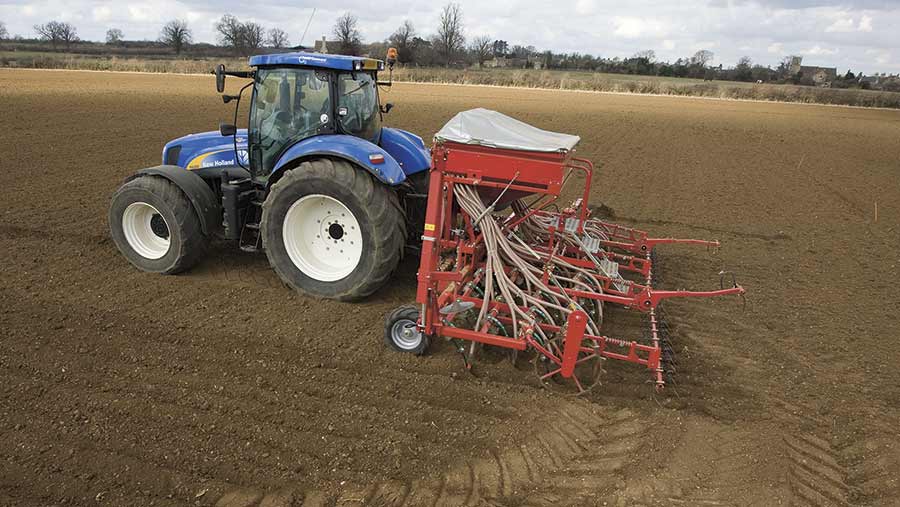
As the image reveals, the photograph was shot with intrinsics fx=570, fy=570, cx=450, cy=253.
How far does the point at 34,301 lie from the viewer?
15.3ft

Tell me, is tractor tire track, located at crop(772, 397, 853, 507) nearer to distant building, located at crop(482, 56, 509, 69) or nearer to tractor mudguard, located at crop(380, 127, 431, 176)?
tractor mudguard, located at crop(380, 127, 431, 176)

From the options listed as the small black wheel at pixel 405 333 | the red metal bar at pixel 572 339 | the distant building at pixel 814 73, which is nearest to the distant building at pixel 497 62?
Result: the distant building at pixel 814 73

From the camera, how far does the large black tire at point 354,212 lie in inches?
176

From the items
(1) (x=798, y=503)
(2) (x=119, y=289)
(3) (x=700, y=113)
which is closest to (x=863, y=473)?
(1) (x=798, y=503)

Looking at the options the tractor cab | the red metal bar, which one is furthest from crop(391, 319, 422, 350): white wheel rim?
the tractor cab

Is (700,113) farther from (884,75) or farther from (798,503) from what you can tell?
(884,75)

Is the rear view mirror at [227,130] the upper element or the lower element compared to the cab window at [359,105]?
lower

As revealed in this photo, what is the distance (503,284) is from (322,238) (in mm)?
1736

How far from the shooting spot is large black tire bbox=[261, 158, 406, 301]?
446cm

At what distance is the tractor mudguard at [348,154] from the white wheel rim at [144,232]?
1373 mm

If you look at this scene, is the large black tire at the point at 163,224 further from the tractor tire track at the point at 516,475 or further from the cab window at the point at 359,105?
the tractor tire track at the point at 516,475

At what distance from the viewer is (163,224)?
5332 mm

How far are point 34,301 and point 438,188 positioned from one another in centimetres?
348

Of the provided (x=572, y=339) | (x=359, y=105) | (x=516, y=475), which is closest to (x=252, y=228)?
(x=359, y=105)
